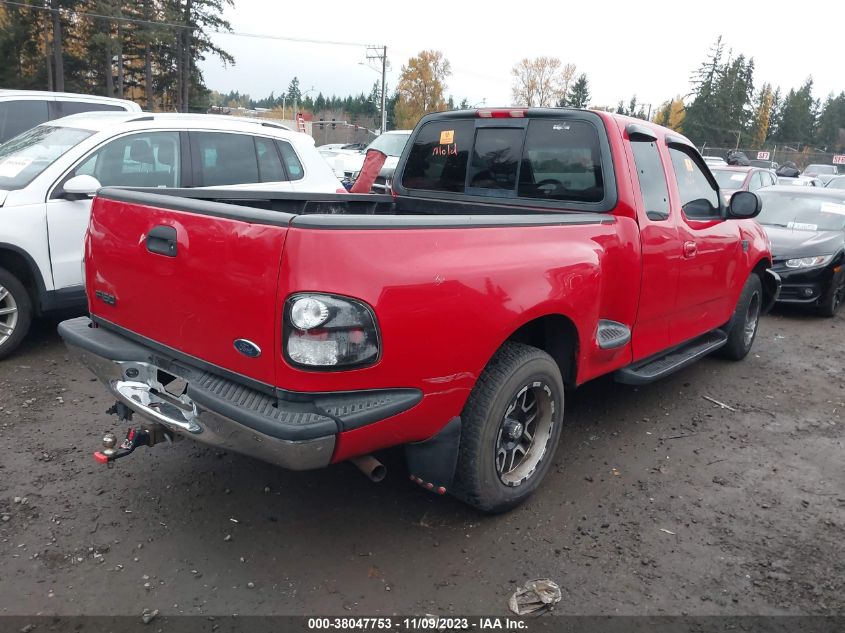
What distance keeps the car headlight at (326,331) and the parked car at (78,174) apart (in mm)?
3560

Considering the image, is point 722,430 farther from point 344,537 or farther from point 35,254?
point 35,254

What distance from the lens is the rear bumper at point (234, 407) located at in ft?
7.17

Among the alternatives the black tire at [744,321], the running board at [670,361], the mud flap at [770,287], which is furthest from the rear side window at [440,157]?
the mud flap at [770,287]

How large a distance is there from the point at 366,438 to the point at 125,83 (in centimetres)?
5198

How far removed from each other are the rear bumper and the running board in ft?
6.46

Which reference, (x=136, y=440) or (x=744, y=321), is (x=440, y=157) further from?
(x=744, y=321)

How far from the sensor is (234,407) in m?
2.28

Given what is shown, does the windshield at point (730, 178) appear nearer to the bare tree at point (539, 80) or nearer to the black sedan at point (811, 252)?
the black sedan at point (811, 252)

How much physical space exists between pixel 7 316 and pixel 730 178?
12.9 metres

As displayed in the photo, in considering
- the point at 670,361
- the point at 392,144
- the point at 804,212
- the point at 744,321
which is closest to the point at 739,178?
the point at 804,212

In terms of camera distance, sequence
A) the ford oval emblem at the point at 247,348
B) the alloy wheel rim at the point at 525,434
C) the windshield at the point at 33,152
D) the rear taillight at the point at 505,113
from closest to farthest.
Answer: the ford oval emblem at the point at 247,348, the alloy wheel rim at the point at 525,434, the rear taillight at the point at 505,113, the windshield at the point at 33,152

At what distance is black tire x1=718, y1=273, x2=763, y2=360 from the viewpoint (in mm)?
5371

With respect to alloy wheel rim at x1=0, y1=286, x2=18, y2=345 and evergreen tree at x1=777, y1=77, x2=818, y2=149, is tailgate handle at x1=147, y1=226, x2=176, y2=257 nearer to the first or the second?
alloy wheel rim at x1=0, y1=286, x2=18, y2=345

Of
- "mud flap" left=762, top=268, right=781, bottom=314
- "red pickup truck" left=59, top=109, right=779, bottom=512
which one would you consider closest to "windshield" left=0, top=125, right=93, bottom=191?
"red pickup truck" left=59, top=109, right=779, bottom=512
